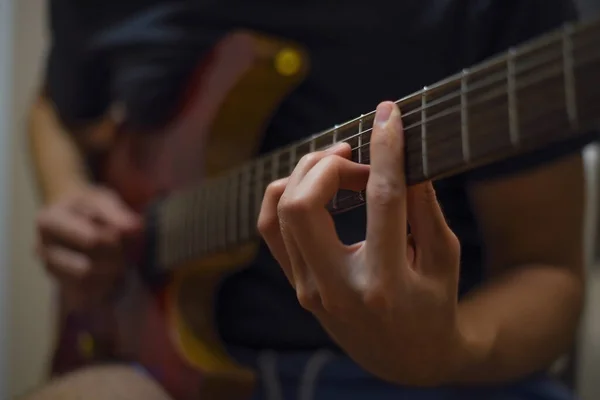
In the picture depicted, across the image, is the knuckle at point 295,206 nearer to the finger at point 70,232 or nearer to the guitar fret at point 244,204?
the guitar fret at point 244,204

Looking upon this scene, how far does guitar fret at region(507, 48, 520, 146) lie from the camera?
11.0 inches

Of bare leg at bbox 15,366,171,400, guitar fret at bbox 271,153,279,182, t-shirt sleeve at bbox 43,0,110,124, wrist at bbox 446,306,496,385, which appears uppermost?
t-shirt sleeve at bbox 43,0,110,124

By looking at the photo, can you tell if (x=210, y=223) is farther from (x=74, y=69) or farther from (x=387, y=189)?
(x=74, y=69)

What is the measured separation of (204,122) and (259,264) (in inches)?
5.8

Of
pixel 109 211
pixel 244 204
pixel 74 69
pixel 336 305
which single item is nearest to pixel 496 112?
pixel 336 305


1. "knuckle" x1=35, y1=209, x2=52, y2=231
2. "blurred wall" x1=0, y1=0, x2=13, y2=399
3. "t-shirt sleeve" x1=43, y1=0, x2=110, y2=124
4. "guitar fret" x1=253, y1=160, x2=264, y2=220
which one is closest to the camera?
"guitar fret" x1=253, y1=160, x2=264, y2=220

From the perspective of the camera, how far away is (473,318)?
0.42m

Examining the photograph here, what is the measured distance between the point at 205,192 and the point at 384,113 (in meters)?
0.28

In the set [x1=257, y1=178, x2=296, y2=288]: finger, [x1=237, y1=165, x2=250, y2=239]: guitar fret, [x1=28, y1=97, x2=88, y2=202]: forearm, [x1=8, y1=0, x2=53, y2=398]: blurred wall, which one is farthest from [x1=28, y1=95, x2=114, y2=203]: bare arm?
[x1=257, y1=178, x2=296, y2=288]: finger

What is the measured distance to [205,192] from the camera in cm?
57

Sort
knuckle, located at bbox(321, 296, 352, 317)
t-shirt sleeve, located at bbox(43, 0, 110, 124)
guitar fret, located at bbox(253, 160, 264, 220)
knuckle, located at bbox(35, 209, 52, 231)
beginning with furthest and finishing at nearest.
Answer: t-shirt sleeve, located at bbox(43, 0, 110, 124)
knuckle, located at bbox(35, 209, 52, 231)
guitar fret, located at bbox(253, 160, 264, 220)
knuckle, located at bbox(321, 296, 352, 317)

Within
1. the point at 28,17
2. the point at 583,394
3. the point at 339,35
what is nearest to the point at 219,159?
the point at 339,35

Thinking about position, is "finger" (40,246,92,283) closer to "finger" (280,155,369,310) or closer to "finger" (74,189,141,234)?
"finger" (74,189,141,234)

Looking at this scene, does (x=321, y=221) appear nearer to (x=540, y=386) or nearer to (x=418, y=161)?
(x=418, y=161)
